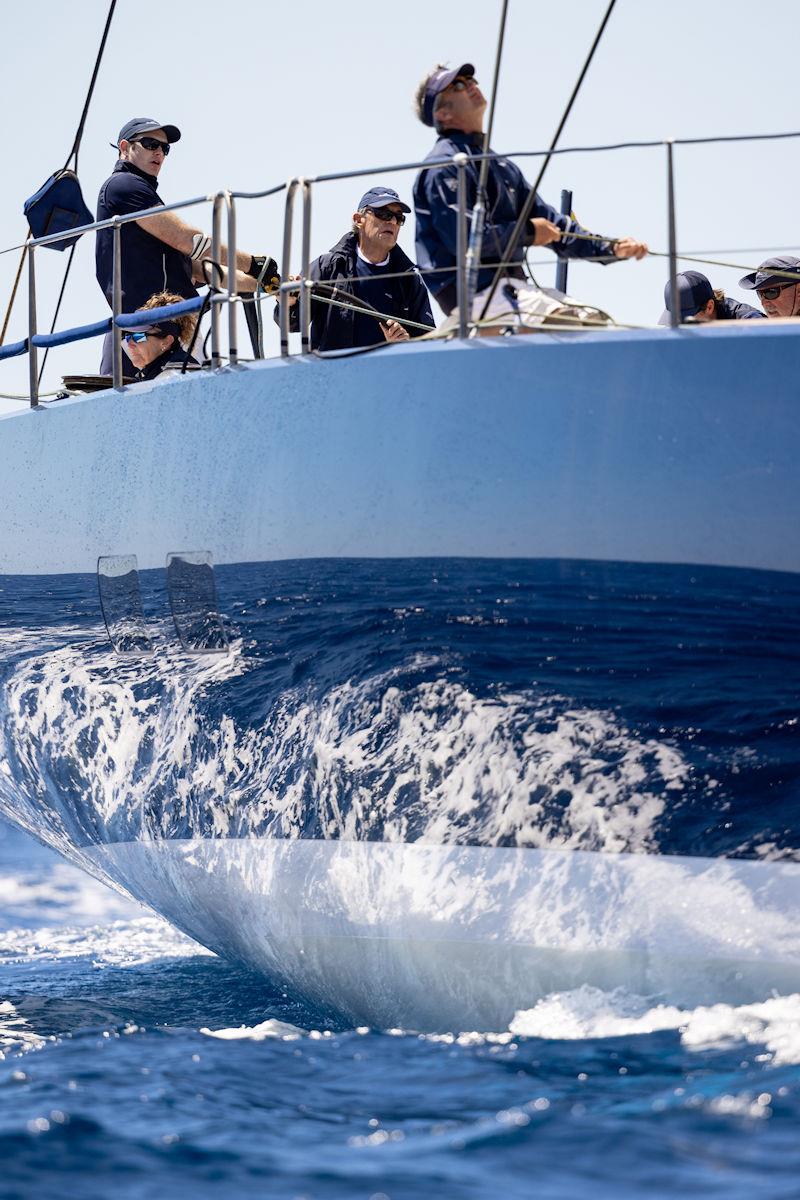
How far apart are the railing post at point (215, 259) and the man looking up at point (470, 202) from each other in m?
0.85

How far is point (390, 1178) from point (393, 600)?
6.46 ft

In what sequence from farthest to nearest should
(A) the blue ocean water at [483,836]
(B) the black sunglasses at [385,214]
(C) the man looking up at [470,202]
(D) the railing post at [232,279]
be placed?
(B) the black sunglasses at [385,214] < (D) the railing post at [232,279] < (C) the man looking up at [470,202] < (A) the blue ocean water at [483,836]

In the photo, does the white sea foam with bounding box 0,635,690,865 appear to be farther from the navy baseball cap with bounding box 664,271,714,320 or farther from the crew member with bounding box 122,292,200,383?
the navy baseball cap with bounding box 664,271,714,320

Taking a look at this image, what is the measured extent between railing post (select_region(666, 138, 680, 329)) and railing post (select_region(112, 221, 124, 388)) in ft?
7.99

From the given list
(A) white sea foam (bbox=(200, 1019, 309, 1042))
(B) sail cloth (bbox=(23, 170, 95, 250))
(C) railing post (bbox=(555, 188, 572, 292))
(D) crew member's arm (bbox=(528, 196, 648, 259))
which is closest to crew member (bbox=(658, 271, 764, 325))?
(C) railing post (bbox=(555, 188, 572, 292))

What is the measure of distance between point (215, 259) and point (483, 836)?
7.84ft

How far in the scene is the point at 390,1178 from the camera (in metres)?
3.69

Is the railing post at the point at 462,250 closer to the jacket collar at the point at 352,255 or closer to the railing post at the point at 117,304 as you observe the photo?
the jacket collar at the point at 352,255

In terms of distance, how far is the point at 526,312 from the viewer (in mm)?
5031

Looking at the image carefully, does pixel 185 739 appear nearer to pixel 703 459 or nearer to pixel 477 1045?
pixel 477 1045

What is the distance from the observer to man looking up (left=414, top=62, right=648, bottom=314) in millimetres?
5090

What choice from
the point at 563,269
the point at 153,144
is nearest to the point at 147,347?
the point at 153,144

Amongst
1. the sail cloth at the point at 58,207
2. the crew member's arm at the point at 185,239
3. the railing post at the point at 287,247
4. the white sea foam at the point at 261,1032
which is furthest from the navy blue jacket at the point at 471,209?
the white sea foam at the point at 261,1032

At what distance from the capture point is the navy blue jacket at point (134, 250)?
263 inches
